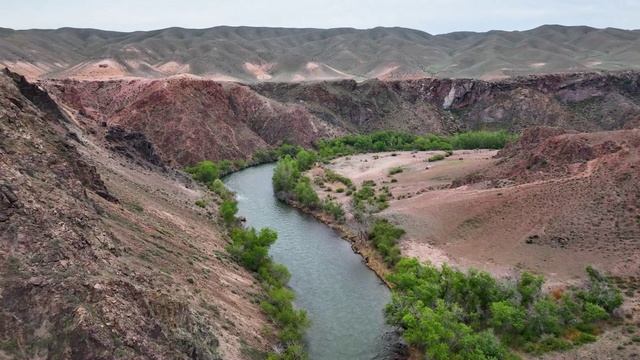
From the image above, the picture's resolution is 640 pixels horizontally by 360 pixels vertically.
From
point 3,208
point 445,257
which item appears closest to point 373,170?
point 445,257

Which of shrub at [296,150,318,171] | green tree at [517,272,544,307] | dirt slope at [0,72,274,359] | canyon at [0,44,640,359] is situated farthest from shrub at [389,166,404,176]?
green tree at [517,272,544,307]

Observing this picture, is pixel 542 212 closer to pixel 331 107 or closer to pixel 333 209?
pixel 333 209

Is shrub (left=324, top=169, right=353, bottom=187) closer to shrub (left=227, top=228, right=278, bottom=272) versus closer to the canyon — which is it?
the canyon

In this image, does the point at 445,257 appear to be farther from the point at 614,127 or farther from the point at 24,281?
the point at 614,127

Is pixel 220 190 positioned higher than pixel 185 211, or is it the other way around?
pixel 185 211

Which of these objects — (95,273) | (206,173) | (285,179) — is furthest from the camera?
(206,173)

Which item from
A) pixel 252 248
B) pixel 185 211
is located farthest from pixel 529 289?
pixel 185 211

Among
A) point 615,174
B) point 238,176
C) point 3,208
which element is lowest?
point 238,176

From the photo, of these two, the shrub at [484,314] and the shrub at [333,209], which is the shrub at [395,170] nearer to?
the shrub at [333,209]
